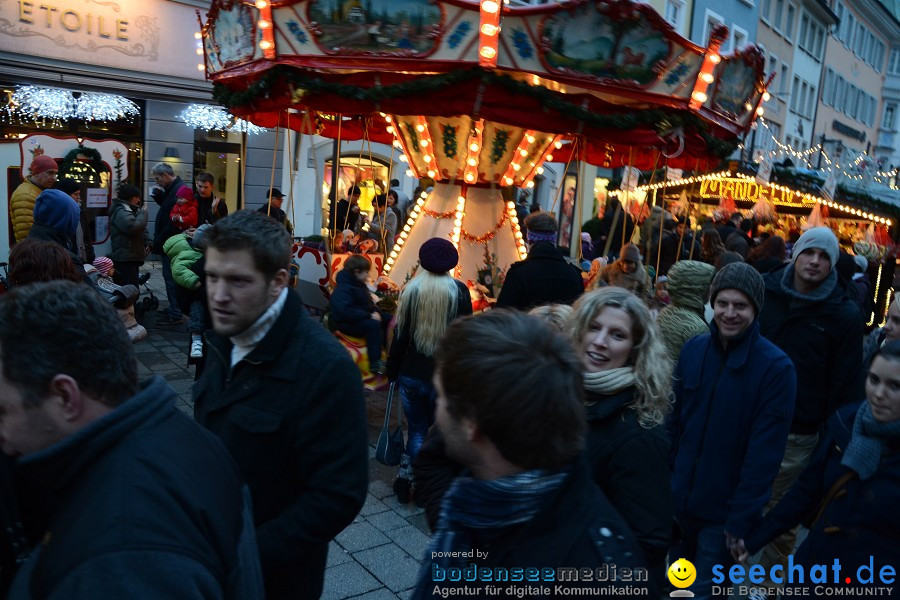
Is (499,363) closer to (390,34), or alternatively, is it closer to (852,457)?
(852,457)

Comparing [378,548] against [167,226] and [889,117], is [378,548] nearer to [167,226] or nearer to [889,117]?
[167,226]

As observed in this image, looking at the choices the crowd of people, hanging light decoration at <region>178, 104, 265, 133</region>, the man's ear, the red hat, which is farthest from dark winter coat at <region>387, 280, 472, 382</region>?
hanging light decoration at <region>178, 104, 265, 133</region>

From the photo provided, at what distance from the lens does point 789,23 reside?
109 feet

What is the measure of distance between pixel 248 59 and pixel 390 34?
1.76 metres

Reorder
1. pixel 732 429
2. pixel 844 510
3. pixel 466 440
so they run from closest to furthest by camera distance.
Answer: pixel 466 440
pixel 844 510
pixel 732 429

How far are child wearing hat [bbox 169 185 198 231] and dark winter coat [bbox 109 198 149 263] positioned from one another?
0.39m

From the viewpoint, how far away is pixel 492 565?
1524 millimetres

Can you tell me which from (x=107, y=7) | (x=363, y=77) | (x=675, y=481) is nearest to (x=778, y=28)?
(x=107, y=7)

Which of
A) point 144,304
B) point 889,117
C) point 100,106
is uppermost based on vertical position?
point 889,117

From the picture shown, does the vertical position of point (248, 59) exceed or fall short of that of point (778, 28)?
it falls short

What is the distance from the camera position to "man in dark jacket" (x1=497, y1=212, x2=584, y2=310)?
553 cm

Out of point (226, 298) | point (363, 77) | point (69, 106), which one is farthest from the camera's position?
point (69, 106)

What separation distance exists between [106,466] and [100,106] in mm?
14212

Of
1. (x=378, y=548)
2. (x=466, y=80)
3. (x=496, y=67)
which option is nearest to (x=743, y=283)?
(x=378, y=548)
